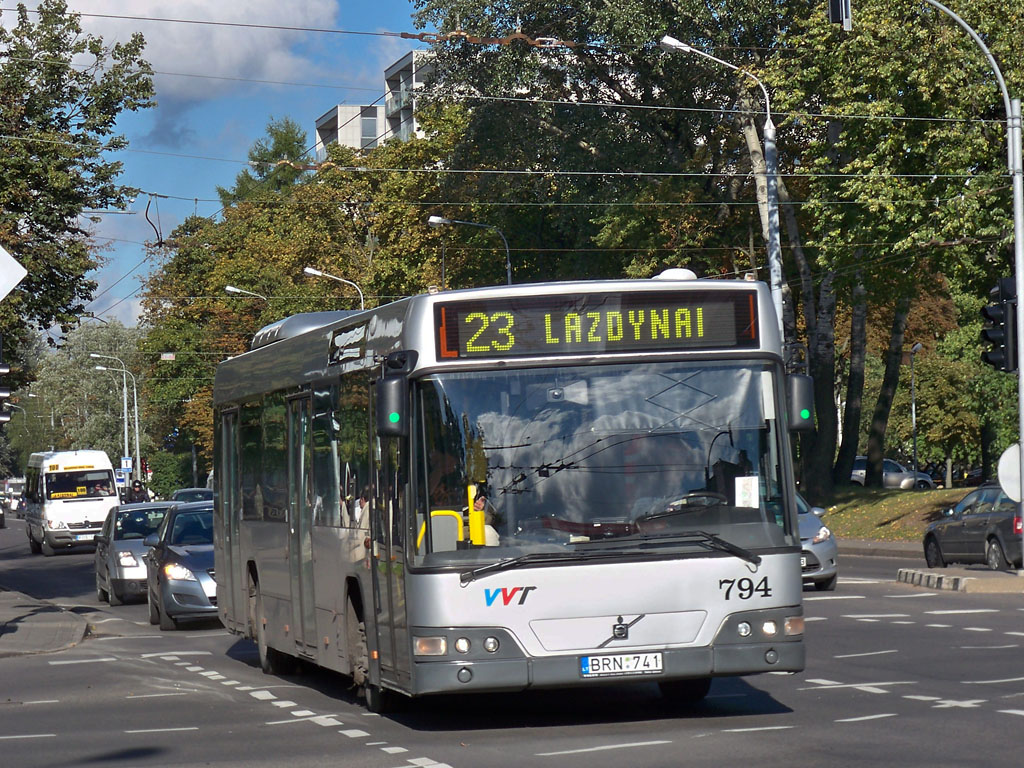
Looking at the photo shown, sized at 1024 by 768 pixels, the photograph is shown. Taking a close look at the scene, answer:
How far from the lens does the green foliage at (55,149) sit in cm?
2925

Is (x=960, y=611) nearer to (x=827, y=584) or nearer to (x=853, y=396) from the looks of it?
(x=827, y=584)

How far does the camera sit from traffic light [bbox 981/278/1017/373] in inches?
867

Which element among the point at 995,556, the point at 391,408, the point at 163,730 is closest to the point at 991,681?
the point at 391,408

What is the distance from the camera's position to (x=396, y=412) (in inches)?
389

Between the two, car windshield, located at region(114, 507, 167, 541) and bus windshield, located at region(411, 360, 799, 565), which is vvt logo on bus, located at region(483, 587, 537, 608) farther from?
car windshield, located at region(114, 507, 167, 541)

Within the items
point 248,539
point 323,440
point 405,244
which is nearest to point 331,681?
point 248,539

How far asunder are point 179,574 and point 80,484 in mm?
30931

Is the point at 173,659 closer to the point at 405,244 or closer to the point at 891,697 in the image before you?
the point at 891,697

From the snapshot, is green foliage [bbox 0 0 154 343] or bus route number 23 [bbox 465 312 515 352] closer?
bus route number 23 [bbox 465 312 515 352]

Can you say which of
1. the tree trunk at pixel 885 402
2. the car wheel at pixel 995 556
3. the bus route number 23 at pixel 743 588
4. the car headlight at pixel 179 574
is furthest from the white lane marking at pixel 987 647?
the tree trunk at pixel 885 402

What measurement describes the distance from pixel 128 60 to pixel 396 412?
23.6 meters

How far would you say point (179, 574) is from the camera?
20.3m

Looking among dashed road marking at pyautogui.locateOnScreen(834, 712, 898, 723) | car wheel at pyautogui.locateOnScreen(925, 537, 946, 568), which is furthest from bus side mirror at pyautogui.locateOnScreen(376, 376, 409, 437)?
car wheel at pyautogui.locateOnScreen(925, 537, 946, 568)

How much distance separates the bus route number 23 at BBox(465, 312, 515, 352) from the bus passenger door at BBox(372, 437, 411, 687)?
77 centimetres
